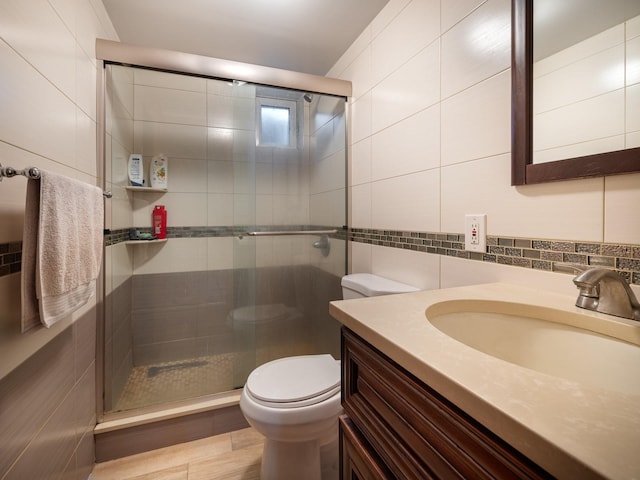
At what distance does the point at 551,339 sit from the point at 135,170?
2.20 metres

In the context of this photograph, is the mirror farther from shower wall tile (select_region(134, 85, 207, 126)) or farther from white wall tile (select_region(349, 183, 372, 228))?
shower wall tile (select_region(134, 85, 207, 126))

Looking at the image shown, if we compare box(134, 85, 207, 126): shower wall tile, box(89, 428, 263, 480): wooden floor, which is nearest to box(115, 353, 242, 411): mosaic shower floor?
box(89, 428, 263, 480): wooden floor

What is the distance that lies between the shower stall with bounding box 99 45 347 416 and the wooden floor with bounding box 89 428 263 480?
222 millimetres

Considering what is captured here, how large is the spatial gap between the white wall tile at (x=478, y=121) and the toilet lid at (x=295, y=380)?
3.23ft

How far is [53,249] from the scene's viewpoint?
0.79 metres

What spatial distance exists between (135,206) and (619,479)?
2.33m

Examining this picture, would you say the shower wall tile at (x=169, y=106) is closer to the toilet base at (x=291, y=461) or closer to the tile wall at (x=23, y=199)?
the tile wall at (x=23, y=199)

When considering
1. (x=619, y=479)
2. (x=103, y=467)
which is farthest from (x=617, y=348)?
(x=103, y=467)

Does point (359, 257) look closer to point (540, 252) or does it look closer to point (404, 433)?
point (540, 252)

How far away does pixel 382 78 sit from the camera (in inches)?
59.4

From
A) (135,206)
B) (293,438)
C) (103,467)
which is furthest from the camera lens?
(135,206)

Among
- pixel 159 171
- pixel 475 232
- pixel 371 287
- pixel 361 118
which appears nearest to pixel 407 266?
pixel 371 287

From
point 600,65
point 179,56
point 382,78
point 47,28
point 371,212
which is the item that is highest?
point 179,56

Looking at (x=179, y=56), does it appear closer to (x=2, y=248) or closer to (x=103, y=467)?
(x=2, y=248)
